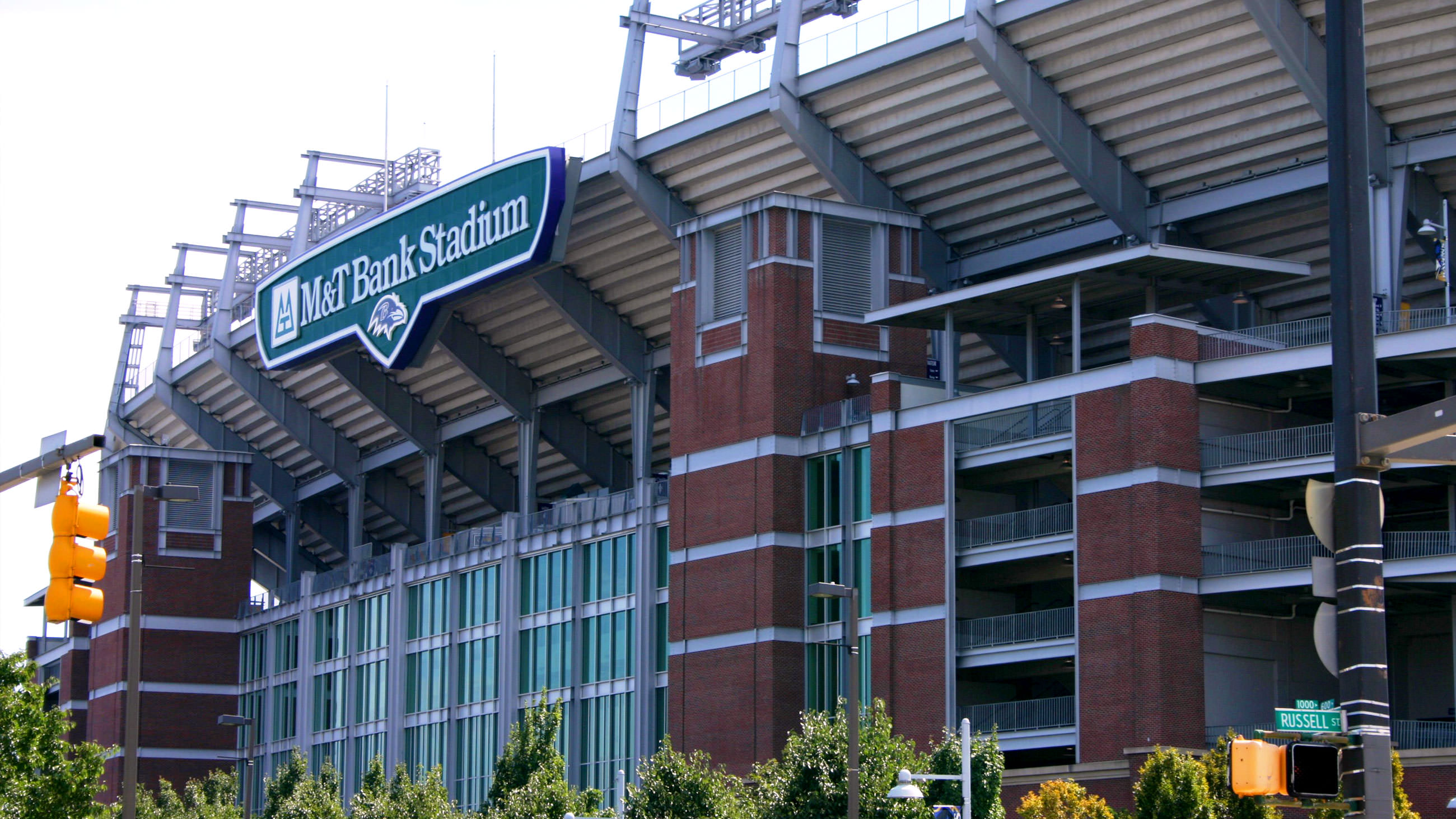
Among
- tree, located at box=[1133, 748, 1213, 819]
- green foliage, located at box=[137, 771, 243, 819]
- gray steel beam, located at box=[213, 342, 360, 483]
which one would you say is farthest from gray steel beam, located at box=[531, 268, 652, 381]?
tree, located at box=[1133, 748, 1213, 819]

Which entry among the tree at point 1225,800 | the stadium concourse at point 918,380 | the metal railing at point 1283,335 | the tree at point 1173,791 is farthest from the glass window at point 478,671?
the tree at point 1173,791

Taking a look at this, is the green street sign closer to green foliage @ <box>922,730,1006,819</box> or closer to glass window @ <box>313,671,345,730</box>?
green foliage @ <box>922,730,1006,819</box>

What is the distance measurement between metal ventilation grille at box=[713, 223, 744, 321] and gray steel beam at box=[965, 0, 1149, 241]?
35.6 feet

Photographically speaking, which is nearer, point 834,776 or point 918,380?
point 834,776

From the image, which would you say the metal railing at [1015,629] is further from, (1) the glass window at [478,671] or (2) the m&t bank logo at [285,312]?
(2) the m&t bank logo at [285,312]

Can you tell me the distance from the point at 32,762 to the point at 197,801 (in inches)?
1642

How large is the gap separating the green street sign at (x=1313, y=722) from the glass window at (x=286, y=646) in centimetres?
8268

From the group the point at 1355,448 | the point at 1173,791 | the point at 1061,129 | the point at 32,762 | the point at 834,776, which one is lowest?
the point at 1173,791

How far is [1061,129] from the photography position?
59062 mm

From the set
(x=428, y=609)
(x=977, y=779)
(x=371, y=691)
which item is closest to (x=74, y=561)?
(x=977, y=779)

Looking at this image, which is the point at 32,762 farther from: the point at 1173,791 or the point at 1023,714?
the point at 1023,714

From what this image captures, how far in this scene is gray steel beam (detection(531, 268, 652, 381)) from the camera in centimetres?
7512

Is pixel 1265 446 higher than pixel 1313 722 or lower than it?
higher

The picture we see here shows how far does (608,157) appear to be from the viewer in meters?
68.4
